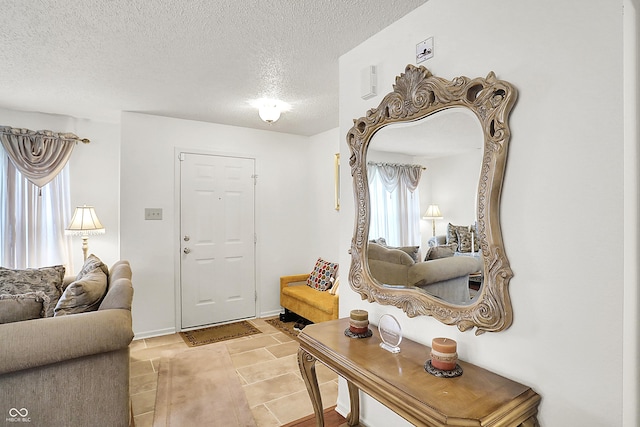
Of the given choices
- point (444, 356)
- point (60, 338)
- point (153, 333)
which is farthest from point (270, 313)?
point (444, 356)

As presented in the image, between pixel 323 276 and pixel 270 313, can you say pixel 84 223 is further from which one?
pixel 323 276

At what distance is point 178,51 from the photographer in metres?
2.24

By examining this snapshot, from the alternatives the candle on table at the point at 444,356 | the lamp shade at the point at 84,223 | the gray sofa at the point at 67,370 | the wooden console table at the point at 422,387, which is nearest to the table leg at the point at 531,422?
the wooden console table at the point at 422,387

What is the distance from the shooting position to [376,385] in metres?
1.33

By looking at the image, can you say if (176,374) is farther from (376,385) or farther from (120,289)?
(376,385)

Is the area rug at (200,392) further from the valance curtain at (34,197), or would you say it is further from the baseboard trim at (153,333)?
the valance curtain at (34,197)

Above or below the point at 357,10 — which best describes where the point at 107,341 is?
below

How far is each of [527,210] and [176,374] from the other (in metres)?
2.84

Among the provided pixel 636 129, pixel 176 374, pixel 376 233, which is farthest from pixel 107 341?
pixel 636 129

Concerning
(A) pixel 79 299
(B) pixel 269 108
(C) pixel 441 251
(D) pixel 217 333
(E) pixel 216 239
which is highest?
(B) pixel 269 108

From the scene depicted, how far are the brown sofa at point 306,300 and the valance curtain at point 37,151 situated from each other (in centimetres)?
282

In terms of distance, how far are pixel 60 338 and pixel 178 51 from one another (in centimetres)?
184

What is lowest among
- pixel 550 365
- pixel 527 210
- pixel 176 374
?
pixel 176 374

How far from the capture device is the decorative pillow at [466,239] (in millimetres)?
1455
